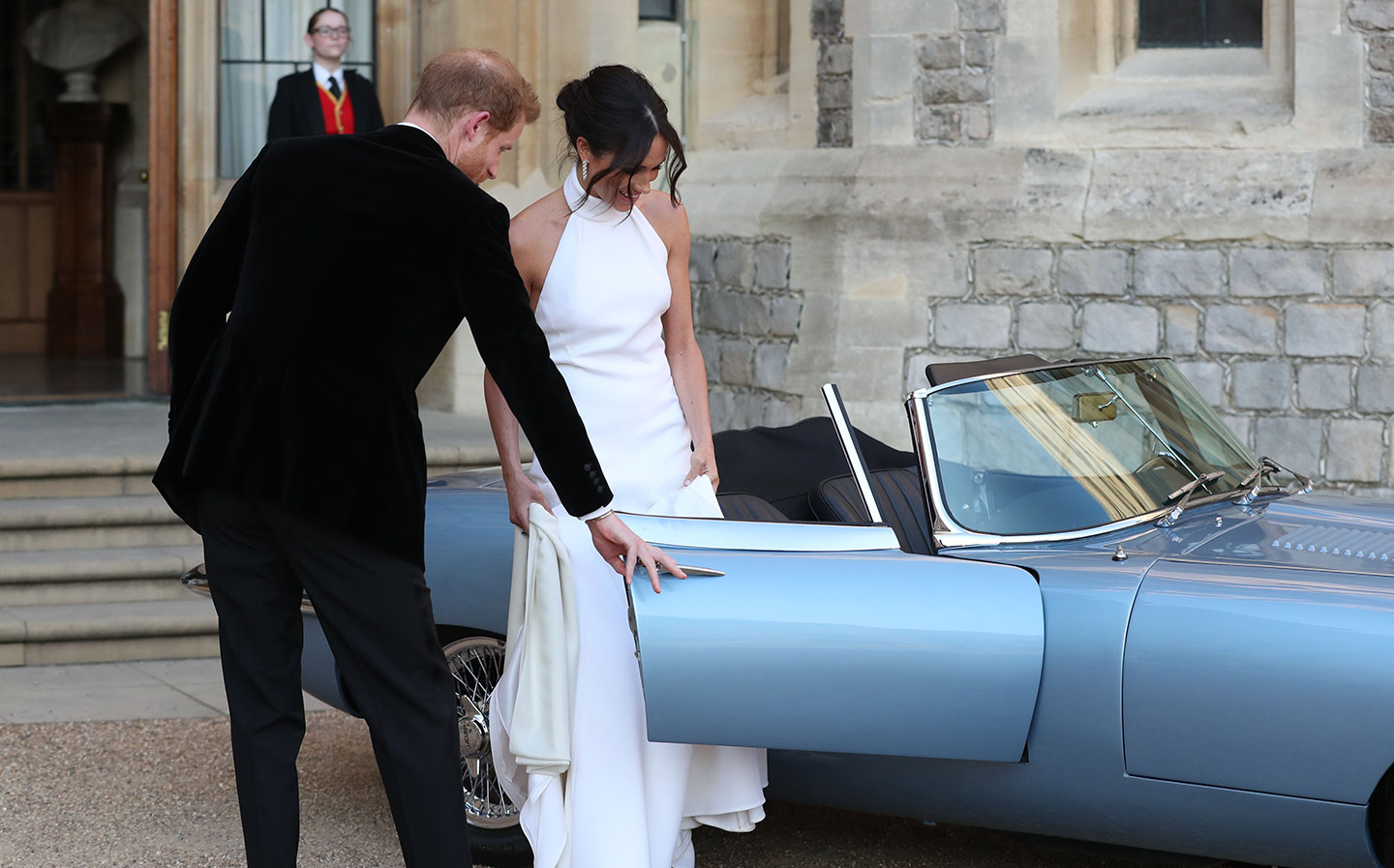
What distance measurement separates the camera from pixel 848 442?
353 centimetres

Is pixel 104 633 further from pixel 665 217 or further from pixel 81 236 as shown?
pixel 81 236

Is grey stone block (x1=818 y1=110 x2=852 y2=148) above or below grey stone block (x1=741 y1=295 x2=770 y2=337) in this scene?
above

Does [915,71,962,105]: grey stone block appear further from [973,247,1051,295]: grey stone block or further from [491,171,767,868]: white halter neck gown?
[491,171,767,868]: white halter neck gown

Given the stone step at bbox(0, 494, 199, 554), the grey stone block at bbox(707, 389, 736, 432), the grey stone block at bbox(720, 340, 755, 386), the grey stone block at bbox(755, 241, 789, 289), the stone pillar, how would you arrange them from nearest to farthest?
1. the stone step at bbox(0, 494, 199, 554)
2. the grey stone block at bbox(755, 241, 789, 289)
3. the grey stone block at bbox(720, 340, 755, 386)
4. the grey stone block at bbox(707, 389, 736, 432)
5. the stone pillar

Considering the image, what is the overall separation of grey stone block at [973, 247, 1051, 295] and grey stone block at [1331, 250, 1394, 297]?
4.11 feet

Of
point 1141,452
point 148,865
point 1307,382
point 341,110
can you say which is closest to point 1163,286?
point 1307,382

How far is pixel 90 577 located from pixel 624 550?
13.1 ft

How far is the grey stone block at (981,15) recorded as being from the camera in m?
7.49

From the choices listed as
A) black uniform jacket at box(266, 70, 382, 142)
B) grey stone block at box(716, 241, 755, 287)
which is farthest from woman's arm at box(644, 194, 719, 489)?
black uniform jacket at box(266, 70, 382, 142)

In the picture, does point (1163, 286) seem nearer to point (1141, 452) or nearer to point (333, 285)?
point (1141, 452)

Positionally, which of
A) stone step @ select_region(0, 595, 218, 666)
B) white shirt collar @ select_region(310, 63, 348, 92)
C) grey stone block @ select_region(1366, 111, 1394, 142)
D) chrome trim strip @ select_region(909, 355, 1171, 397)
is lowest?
stone step @ select_region(0, 595, 218, 666)

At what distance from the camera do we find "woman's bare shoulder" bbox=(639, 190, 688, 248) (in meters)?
3.65

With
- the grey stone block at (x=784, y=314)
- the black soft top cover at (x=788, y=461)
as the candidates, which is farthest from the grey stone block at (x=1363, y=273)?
the black soft top cover at (x=788, y=461)

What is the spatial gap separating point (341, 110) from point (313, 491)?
256 inches
